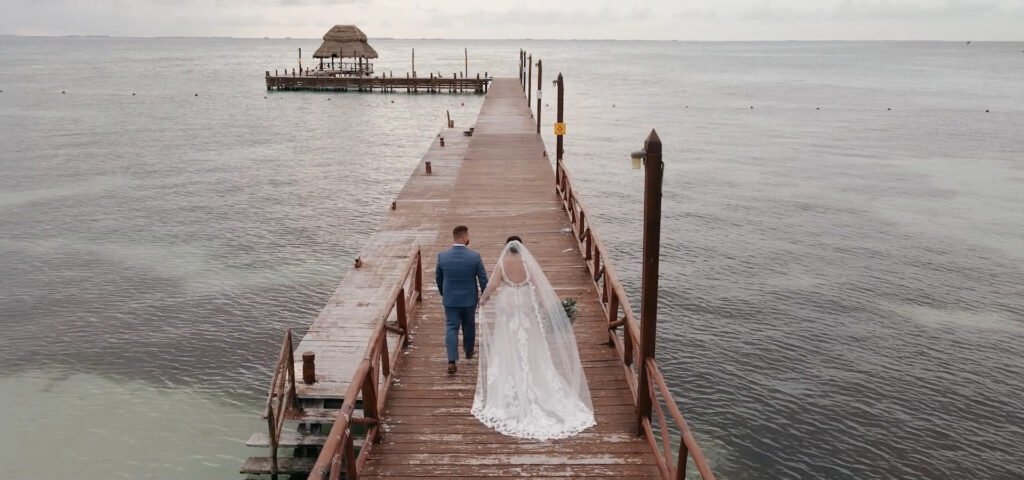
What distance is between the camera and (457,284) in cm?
984

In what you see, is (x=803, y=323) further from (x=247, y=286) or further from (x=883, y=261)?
(x=247, y=286)

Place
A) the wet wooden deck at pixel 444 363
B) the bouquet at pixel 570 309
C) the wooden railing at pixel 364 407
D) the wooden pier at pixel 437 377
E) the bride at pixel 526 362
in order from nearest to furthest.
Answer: the wooden railing at pixel 364 407
the wooden pier at pixel 437 377
the wet wooden deck at pixel 444 363
the bride at pixel 526 362
the bouquet at pixel 570 309

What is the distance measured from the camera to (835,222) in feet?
101

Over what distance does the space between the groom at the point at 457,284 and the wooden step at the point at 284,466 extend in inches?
154

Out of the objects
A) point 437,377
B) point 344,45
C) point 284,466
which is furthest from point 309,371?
point 344,45

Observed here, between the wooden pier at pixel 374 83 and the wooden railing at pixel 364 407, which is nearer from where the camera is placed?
the wooden railing at pixel 364 407

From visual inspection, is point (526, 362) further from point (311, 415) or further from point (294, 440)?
point (294, 440)

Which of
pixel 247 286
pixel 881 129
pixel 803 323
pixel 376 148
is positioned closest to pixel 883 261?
pixel 803 323

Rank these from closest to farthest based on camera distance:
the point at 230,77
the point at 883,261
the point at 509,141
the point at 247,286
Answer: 1. the point at 247,286
2. the point at 883,261
3. the point at 509,141
4. the point at 230,77

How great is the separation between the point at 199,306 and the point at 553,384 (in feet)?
49.7

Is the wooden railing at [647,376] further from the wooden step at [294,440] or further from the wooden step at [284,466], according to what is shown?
the wooden step at [284,466]

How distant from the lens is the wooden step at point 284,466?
12336 mm

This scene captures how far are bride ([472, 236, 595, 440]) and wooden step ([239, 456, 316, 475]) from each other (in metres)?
4.19

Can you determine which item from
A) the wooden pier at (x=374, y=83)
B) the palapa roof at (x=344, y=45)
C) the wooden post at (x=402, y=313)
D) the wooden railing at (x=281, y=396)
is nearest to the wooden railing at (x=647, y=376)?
the wooden post at (x=402, y=313)
